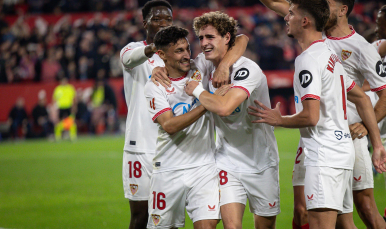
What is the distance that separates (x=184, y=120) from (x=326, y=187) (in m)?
1.31

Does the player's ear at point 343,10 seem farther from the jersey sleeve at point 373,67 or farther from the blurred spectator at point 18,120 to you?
the blurred spectator at point 18,120

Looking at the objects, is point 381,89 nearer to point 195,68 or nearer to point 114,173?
point 195,68

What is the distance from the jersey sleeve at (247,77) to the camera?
4062 mm

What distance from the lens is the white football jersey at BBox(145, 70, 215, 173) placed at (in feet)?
13.8

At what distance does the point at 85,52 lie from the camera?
64.8ft

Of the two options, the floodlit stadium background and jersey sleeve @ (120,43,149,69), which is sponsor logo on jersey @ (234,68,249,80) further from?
the floodlit stadium background

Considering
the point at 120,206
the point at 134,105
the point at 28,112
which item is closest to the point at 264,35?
the point at 28,112

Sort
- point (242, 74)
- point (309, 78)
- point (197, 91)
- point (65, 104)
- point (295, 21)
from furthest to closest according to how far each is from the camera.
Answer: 1. point (65, 104)
2. point (242, 74)
3. point (197, 91)
4. point (295, 21)
5. point (309, 78)

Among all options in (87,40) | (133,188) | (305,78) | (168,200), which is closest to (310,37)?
(305,78)

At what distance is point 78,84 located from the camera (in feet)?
61.2

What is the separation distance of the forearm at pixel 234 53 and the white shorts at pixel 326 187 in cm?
121

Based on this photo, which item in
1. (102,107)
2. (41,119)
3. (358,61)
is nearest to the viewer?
(358,61)

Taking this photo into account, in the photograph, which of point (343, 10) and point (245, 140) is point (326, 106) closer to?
point (245, 140)

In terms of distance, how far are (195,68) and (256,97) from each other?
2.16 feet
